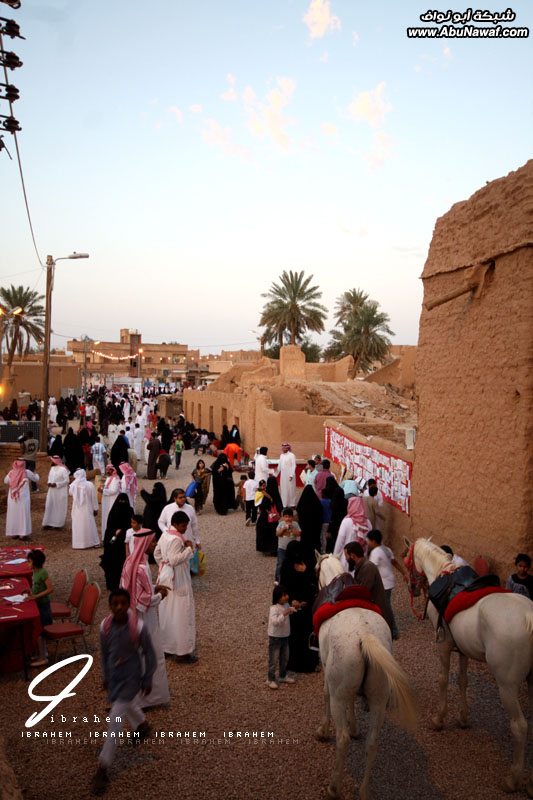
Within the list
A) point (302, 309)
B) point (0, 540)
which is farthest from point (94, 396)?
point (0, 540)

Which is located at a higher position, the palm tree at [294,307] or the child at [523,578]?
the palm tree at [294,307]

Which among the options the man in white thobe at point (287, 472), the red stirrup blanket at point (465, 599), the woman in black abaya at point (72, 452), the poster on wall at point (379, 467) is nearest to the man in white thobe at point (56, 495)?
the man in white thobe at point (287, 472)

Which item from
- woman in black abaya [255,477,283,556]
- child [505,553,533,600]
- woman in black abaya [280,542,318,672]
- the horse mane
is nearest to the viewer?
the horse mane

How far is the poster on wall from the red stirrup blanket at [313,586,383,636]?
15.4ft

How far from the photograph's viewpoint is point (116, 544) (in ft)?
24.9

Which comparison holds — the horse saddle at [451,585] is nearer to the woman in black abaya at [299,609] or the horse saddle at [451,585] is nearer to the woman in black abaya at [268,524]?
the woman in black abaya at [299,609]

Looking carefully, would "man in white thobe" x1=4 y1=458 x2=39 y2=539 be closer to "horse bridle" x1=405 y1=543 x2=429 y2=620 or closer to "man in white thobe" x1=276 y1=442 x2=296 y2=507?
"man in white thobe" x1=276 y1=442 x2=296 y2=507

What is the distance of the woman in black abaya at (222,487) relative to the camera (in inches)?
521

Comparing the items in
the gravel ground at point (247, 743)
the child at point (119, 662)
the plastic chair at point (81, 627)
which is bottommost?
the gravel ground at point (247, 743)

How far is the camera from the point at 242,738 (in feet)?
15.7

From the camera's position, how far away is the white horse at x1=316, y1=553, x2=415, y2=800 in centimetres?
388

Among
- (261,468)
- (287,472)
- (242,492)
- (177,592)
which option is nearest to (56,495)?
(242,492)

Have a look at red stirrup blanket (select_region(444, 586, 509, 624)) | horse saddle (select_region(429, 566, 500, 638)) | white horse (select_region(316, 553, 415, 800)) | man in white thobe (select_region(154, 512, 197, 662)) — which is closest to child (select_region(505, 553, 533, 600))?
horse saddle (select_region(429, 566, 500, 638))

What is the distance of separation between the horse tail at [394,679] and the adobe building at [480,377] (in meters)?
2.82
